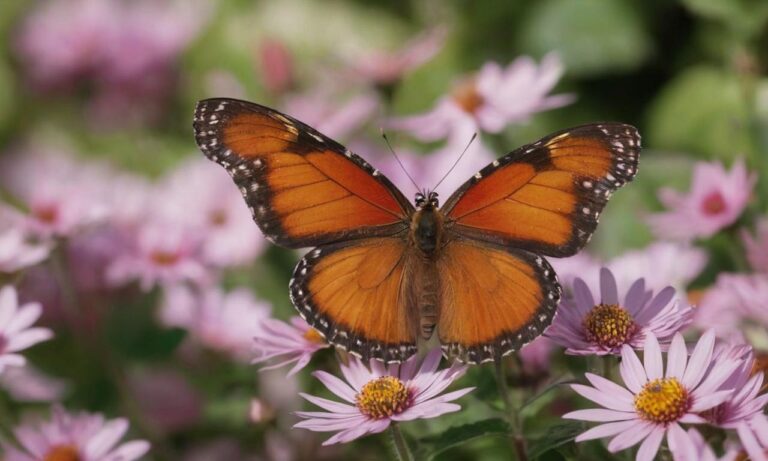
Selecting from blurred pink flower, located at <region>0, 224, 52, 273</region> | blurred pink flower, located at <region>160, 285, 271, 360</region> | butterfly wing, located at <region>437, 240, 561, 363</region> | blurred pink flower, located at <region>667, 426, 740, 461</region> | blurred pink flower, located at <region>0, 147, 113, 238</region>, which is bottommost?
blurred pink flower, located at <region>667, 426, 740, 461</region>

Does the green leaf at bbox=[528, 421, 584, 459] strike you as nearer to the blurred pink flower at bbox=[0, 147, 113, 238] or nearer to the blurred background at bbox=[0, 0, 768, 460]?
the blurred background at bbox=[0, 0, 768, 460]

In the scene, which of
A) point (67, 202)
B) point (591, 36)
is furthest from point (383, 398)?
point (591, 36)

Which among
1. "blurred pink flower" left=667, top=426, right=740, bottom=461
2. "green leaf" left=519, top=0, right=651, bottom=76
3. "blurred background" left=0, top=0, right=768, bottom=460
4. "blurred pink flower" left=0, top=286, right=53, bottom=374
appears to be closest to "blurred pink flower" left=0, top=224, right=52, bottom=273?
"blurred background" left=0, top=0, right=768, bottom=460

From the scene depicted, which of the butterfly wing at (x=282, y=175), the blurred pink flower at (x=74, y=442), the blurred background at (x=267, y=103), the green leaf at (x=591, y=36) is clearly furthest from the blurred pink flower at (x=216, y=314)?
the green leaf at (x=591, y=36)

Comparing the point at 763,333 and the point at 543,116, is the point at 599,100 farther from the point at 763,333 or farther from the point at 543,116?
the point at 763,333

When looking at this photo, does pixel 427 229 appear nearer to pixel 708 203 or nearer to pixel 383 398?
pixel 383 398

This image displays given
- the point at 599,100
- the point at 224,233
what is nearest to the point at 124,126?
the point at 224,233
